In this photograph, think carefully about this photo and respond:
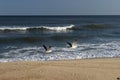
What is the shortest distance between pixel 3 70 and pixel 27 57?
5032mm

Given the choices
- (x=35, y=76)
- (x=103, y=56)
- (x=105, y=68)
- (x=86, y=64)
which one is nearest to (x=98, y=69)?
(x=105, y=68)

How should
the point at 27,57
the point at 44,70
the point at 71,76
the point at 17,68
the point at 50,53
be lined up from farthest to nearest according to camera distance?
the point at 50,53 < the point at 27,57 < the point at 17,68 < the point at 44,70 < the point at 71,76

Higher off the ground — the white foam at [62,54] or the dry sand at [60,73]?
the dry sand at [60,73]

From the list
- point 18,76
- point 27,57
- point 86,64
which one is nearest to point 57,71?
point 18,76

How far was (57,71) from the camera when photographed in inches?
440

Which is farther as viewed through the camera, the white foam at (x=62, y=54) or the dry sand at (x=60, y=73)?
the white foam at (x=62, y=54)

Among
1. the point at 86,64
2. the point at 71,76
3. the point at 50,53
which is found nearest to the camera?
the point at 71,76

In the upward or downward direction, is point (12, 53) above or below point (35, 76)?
below

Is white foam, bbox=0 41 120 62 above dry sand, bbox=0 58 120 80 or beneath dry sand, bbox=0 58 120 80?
beneath

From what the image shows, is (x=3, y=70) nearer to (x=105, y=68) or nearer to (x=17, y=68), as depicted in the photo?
(x=17, y=68)

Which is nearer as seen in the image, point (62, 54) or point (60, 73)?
point (60, 73)

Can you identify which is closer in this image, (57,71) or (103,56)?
(57,71)

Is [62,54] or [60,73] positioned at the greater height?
[60,73]

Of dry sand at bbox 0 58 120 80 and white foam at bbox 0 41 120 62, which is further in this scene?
white foam at bbox 0 41 120 62
